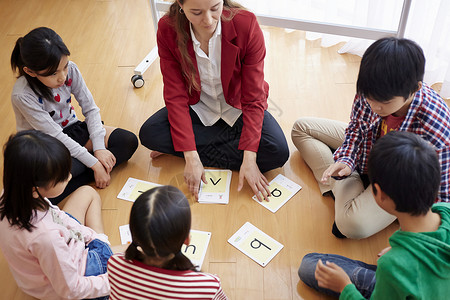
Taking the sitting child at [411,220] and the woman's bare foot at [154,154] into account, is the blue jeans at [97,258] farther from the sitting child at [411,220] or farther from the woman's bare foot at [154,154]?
the sitting child at [411,220]

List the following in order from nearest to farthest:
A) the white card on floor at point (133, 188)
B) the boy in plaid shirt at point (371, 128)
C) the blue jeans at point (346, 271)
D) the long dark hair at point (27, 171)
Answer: the long dark hair at point (27, 171) < the boy in plaid shirt at point (371, 128) < the blue jeans at point (346, 271) < the white card on floor at point (133, 188)

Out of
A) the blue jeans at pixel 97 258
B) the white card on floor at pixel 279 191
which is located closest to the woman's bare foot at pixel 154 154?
the white card on floor at pixel 279 191

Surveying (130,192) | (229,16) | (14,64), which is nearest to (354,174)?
(229,16)

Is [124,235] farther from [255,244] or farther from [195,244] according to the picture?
[255,244]

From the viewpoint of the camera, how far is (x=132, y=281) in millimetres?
1234

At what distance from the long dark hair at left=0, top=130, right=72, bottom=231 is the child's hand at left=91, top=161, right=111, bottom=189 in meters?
0.72

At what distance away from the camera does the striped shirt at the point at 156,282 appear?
1212mm

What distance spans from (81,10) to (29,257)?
251cm

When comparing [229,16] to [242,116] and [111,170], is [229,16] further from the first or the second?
[111,170]

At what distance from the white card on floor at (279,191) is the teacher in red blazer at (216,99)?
54mm

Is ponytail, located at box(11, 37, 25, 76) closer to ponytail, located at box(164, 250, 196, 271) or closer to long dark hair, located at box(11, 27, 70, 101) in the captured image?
long dark hair, located at box(11, 27, 70, 101)

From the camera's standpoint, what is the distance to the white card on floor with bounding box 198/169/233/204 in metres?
2.09

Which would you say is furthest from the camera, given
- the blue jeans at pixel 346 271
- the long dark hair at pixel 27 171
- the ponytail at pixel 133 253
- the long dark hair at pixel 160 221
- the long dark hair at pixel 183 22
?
the long dark hair at pixel 183 22

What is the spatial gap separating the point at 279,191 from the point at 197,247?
0.49 m
